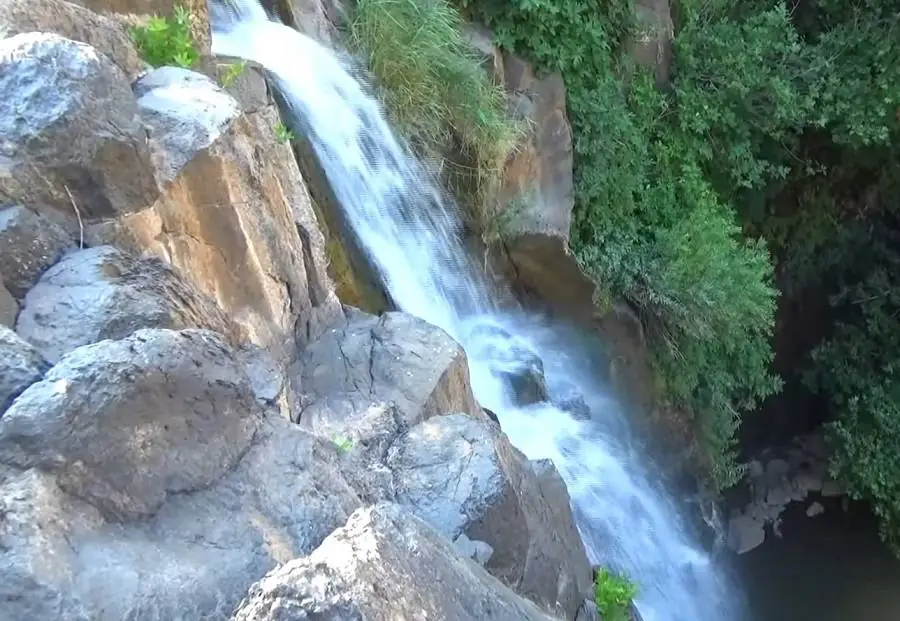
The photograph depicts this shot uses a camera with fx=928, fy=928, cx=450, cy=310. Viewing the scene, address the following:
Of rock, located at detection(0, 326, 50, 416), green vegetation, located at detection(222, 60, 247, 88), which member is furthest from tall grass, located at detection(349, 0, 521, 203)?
rock, located at detection(0, 326, 50, 416)

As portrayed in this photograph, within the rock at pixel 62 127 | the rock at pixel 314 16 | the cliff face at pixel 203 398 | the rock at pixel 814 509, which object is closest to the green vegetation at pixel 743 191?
the rock at pixel 814 509

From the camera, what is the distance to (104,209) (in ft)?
8.45

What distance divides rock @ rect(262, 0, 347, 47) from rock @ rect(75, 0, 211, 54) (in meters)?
1.18

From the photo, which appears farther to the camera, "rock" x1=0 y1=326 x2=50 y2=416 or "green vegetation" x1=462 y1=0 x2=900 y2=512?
"green vegetation" x1=462 y1=0 x2=900 y2=512

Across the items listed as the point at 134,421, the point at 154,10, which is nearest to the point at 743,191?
the point at 154,10

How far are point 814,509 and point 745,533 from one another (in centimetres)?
94

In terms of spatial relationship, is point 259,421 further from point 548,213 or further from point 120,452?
point 548,213

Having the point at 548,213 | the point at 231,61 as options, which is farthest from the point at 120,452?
the point at 548,213

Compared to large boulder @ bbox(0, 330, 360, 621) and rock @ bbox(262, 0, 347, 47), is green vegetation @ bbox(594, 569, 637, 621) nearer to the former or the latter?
large boulder @ bbox(0, 330, 360, 621)

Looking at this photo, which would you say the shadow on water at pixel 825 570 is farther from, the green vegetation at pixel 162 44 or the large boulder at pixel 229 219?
the green vegetation at pixel 162 44

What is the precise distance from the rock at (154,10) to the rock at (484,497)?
1.86 m

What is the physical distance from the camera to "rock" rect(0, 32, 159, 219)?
7.72 ft

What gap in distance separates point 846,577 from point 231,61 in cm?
631

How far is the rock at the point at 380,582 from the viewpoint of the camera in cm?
147
